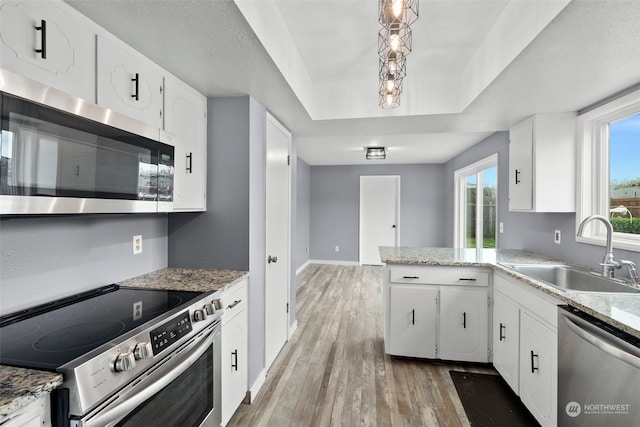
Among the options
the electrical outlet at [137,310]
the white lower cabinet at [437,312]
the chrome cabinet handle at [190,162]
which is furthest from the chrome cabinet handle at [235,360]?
the white lower cabinet at [437,312]

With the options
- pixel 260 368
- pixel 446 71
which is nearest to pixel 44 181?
pixel 260 368

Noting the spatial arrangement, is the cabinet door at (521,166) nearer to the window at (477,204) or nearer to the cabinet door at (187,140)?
the window at (477,204)

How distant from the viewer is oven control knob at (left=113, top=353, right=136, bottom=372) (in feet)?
2.99

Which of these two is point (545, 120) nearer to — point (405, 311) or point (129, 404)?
point (405, 311)

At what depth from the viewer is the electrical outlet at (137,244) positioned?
69.3 inches

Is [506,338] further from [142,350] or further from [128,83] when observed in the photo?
[128,83]

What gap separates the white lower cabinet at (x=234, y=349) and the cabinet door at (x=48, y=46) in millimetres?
1187

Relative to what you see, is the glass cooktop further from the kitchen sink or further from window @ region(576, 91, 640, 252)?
window @ region(576, 91, 640, 252)

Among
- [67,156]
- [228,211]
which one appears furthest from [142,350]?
[228,211]

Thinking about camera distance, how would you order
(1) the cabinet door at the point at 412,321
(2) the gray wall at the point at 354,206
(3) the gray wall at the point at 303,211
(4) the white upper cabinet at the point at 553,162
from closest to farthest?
(4) the white upper cabinet at the point at 553,162 < (1) the cabinet door at the point at 412,321 < (3) the gray wall at the point at 303,211 < (2) the gray wall at the point at 354,206

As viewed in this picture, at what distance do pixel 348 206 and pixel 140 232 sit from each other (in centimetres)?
496

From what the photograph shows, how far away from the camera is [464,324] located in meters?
2.33

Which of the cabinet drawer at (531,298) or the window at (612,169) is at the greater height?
the window at (612,169)

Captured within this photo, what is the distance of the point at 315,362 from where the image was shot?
7.96 ft
